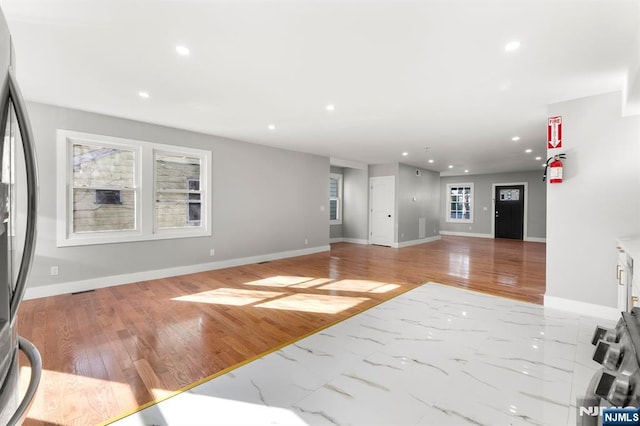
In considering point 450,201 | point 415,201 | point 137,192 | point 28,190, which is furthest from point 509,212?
point 28,190

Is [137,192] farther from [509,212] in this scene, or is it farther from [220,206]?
[509,212]

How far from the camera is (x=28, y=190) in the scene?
91cm

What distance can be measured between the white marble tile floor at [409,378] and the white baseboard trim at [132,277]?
326 cm

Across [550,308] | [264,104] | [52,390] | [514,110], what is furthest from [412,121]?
[52,390]

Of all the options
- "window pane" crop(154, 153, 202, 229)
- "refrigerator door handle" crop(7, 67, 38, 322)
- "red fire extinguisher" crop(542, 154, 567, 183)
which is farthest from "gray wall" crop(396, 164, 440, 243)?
"refrigerator door handle" crop(7, 67, 38, 322)

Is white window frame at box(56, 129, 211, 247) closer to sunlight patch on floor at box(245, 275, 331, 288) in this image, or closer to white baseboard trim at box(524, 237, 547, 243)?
sunlight patch on floor at box(245, 275, 331, 288)

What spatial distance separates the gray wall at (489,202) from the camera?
9.85m

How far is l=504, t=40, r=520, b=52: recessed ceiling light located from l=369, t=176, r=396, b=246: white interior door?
6.25 meters

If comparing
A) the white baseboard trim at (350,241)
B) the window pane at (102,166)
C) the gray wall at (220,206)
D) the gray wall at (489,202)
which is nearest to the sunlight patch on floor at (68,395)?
the gray wall at (220,206)

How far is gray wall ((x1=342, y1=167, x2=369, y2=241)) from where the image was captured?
29.8 feet

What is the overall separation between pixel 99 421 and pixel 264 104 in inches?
132

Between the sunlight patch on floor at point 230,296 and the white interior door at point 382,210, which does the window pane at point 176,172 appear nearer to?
the sunlight patch on floor at point 230,296

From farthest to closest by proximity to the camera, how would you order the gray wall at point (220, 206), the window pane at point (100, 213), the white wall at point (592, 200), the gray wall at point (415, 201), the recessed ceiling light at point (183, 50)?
the gray wall at point (415, 201), the window pane at point (100, 213), the gray wall at point (220, 206), the white wall at point (592, 200), the recessed ceiling light at point (183, 50)

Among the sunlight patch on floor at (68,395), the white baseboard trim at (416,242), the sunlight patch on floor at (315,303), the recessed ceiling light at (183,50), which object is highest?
the recessed ceiling light at (183,50)
